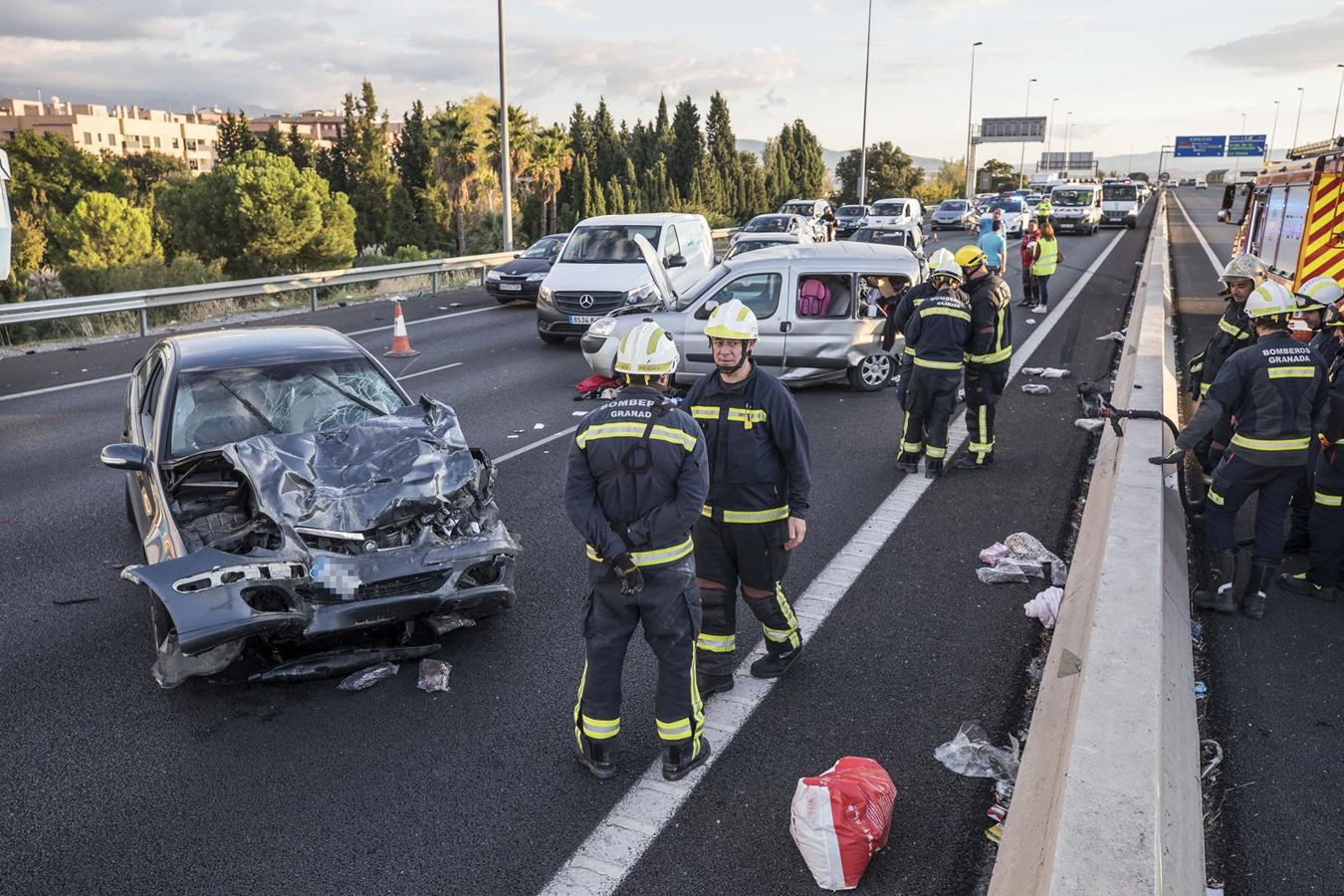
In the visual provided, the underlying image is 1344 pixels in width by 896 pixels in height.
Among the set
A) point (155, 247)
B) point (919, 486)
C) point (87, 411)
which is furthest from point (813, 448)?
point (155, 247)

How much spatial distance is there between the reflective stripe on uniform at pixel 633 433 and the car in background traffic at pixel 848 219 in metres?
35.2

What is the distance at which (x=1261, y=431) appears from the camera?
5.48 metres

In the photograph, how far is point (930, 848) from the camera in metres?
3.62

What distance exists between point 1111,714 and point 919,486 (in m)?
4.42

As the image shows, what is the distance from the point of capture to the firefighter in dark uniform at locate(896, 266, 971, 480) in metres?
8.02

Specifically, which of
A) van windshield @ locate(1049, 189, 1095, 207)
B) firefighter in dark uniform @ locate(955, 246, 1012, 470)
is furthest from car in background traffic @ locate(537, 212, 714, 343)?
van windshield @ locate(1049, 189, 1095, 207)

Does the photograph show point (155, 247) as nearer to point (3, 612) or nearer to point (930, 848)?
point (3, 612)

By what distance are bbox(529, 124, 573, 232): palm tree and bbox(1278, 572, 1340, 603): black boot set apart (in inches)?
2288

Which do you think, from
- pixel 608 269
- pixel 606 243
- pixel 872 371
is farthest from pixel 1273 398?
pixel 606 243

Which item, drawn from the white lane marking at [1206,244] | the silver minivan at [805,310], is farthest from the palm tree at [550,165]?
the silver minivan at [805,310]

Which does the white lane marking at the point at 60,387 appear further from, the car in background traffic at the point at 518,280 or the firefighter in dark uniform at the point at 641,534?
the firefighter in dark uniform at the point at 641,534

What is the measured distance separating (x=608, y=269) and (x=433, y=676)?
36.1 feet

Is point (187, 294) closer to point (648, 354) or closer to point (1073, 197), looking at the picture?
point (648, 354)

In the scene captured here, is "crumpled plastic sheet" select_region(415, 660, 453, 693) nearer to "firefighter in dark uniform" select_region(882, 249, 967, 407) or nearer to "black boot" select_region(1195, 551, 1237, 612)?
"black boot" select_region(1195, 551, 1237, 612)
